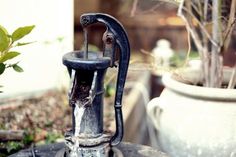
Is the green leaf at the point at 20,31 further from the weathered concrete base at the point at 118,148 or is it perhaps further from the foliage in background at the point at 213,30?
the foliage in background at the point at 213,30

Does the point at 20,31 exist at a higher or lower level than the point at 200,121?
higher

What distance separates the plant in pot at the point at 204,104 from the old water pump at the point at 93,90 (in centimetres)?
23

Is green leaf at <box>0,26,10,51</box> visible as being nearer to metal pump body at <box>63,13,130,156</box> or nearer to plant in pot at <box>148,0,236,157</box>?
metal pump body at <box>63,13,130,156</box>

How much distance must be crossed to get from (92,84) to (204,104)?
1.07ft

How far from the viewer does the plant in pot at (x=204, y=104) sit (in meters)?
0.82

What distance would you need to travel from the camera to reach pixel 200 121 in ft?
2.71

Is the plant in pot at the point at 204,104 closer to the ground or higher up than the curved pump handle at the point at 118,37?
closer to the ground

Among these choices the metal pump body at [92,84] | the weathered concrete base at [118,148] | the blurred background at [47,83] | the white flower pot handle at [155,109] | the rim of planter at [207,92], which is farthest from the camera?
the blurred background at [47,83]

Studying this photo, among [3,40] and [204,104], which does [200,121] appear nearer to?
[204,104]

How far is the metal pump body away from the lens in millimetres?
597

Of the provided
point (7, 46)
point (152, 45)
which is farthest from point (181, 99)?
point (152, 45)

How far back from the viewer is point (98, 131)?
2.11 feet

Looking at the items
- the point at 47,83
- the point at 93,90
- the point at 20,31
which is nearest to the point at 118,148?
the point at 93,90

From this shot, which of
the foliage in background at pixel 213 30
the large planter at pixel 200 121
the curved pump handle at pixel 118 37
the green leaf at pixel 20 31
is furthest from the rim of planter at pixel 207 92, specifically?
the green leaf at pixel 20 31
